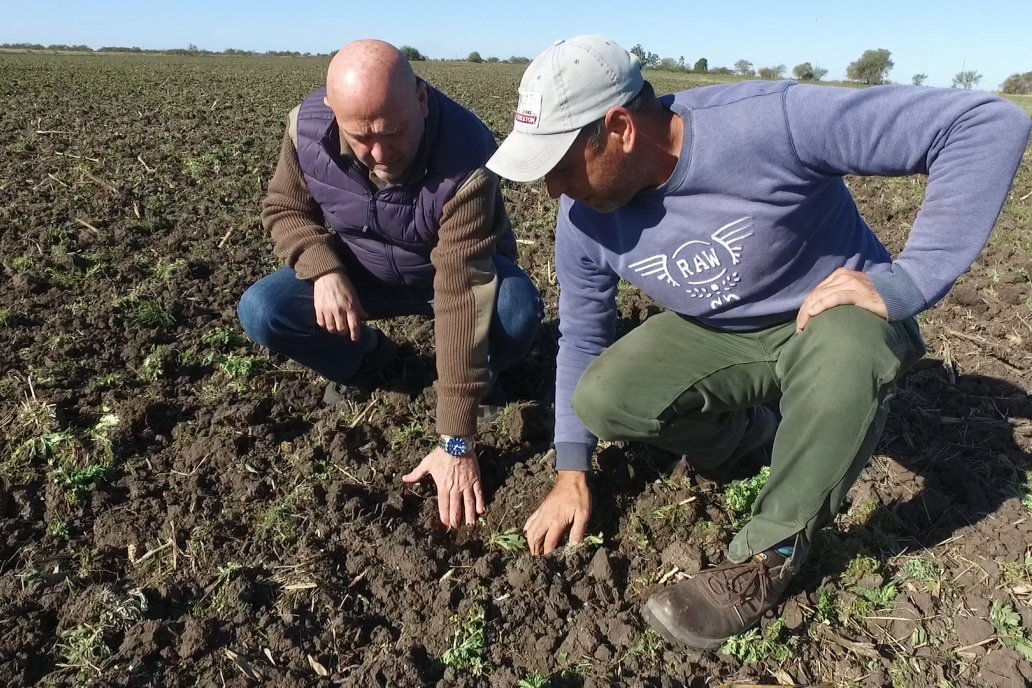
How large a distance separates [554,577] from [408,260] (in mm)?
1408

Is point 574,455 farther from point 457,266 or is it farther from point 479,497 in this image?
point 457,266

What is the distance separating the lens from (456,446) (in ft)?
9.25

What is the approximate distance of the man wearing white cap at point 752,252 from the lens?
6.50ft

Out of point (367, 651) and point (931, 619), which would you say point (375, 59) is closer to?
point (367, 651)

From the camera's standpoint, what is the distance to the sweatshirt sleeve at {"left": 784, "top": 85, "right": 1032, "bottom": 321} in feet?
6.24

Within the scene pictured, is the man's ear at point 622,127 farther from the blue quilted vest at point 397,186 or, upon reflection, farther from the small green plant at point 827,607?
the small green plant at point 827,607

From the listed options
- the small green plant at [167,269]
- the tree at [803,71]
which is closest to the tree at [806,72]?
the tree at [803,71]

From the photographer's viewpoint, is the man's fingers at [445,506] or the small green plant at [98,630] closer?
the small green plant at [98,630]

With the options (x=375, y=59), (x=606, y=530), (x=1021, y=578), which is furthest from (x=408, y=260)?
(x=1021, y=578)

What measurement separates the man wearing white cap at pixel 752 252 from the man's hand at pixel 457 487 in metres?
0.30

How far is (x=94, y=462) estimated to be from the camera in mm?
3084

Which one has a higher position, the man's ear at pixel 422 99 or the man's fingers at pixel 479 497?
the man's ear at pixel 422 99

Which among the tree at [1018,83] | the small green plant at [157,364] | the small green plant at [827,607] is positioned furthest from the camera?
the tree at [1018,83]

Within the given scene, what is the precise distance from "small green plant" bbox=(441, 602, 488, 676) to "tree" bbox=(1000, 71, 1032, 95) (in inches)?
1916
